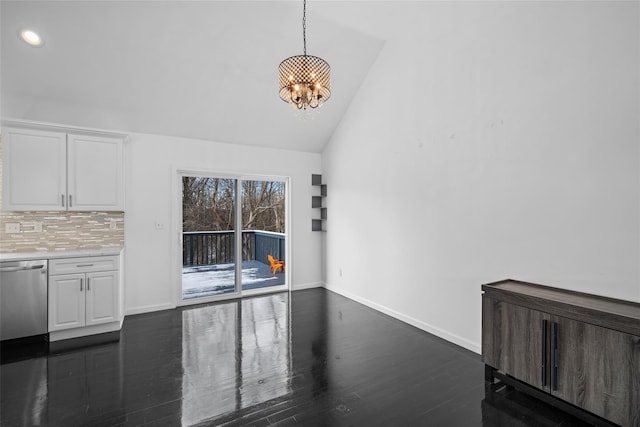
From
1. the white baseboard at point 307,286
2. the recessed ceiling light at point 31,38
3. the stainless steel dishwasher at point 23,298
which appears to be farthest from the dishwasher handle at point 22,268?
the white baseboard at point 307,286

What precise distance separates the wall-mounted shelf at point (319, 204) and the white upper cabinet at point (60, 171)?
2.98 meters

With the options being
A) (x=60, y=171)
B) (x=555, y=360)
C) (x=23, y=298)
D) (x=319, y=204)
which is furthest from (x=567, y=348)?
(x=60, y=171)

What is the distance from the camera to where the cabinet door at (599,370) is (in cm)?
175

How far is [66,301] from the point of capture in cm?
336

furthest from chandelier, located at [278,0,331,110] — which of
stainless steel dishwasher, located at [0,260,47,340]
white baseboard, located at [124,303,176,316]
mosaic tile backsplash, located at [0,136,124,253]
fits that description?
white baseboard, located at [124,303,176,316]

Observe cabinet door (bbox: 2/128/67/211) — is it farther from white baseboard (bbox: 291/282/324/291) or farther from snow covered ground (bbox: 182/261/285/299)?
white baseboard (bbox: 291/282/324/291)

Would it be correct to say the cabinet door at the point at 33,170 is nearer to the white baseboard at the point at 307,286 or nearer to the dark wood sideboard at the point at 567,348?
the white baseboard at the point at 307,286

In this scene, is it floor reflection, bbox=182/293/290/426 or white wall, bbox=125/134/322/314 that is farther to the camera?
white wall, bbox=125/134/322/314

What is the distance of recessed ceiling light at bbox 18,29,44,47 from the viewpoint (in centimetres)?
297

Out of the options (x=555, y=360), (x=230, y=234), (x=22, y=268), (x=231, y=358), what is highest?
(x=230, y=234)

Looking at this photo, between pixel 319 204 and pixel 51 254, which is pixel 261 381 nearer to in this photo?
pixel 51 254

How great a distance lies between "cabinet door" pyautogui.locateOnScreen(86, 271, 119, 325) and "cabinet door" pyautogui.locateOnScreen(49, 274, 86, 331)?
0.06 meters

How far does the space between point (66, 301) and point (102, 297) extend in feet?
1.07

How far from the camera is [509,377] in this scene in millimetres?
2359
